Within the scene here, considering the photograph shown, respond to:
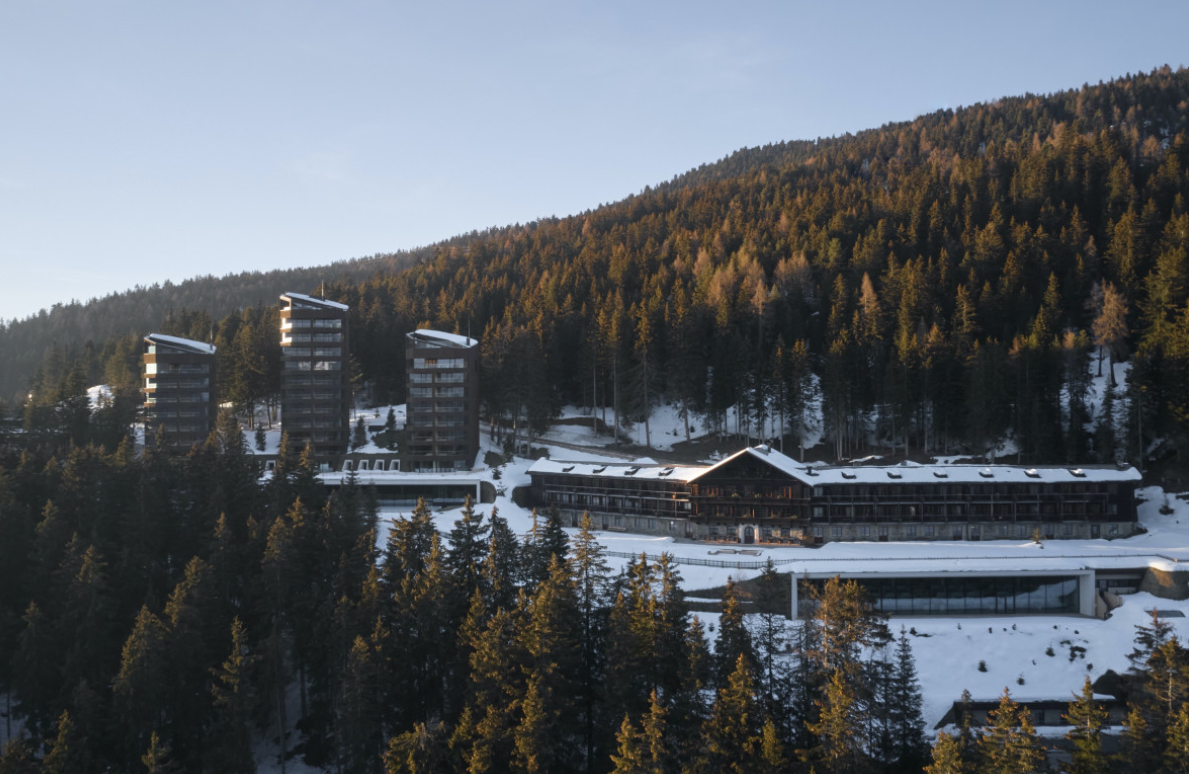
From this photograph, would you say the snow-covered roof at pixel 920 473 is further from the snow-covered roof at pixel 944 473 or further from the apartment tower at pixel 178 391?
the apartment tower at pixel 178 391

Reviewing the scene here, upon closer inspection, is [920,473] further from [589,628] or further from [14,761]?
[14,761]

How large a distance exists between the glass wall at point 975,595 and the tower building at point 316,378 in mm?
51504

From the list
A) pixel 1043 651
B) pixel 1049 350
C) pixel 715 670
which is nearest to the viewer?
pixel 715 670

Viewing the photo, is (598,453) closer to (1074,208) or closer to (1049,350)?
(1049,350)

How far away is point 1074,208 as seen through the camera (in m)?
90.4

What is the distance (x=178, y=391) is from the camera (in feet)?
260

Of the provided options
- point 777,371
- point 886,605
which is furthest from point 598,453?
point 886,605

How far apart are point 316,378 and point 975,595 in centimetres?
6373

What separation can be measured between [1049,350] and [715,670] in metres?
53.8

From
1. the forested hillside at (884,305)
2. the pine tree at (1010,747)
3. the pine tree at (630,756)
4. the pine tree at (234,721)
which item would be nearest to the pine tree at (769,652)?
the pine tree at (630,756)

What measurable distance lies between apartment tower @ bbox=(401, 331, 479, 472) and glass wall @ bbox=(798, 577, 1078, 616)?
3881 cm

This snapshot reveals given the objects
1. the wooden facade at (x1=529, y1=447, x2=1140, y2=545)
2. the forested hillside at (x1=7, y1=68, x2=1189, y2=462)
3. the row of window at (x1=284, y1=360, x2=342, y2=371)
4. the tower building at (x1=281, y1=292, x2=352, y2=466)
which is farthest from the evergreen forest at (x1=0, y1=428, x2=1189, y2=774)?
the forested hillside at (x1=7, y1=68, x2=1189, y2=462)

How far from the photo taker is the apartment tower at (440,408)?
75.6 metres

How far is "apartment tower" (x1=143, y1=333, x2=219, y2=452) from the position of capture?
259 feet
